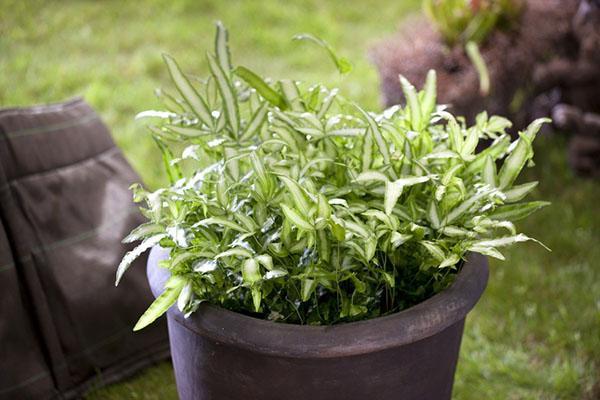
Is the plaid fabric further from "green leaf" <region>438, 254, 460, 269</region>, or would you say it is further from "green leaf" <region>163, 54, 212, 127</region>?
"green leaf" <region>438, 254, 460, 269</region>

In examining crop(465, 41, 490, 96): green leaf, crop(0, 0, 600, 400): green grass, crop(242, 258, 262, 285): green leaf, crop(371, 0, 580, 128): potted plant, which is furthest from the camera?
crop(371, 0, 580, 128): potted plant

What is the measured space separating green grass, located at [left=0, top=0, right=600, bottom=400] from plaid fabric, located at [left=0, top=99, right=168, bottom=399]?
108 millimetres

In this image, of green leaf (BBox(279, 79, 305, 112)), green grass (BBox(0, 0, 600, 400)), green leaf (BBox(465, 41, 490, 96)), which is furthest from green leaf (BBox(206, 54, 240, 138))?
green leaf (BBox(465, 41, 490, 96))

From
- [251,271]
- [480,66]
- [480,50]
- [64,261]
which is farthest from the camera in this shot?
[480,50]

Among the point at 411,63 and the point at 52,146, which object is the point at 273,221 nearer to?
the point at 52,146

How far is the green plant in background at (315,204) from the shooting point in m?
1.16

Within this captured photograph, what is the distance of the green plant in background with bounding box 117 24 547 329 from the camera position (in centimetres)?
116

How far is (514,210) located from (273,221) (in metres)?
0.43

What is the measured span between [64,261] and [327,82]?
1993 mm

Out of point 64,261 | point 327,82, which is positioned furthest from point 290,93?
point 327,82

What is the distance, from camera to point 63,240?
1818 mm

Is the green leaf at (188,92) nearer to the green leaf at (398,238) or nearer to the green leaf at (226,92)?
the green leaf at (226,92)

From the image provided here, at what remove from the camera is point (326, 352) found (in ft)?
3.69

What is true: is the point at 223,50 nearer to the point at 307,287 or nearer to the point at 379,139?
the point at 379,139
